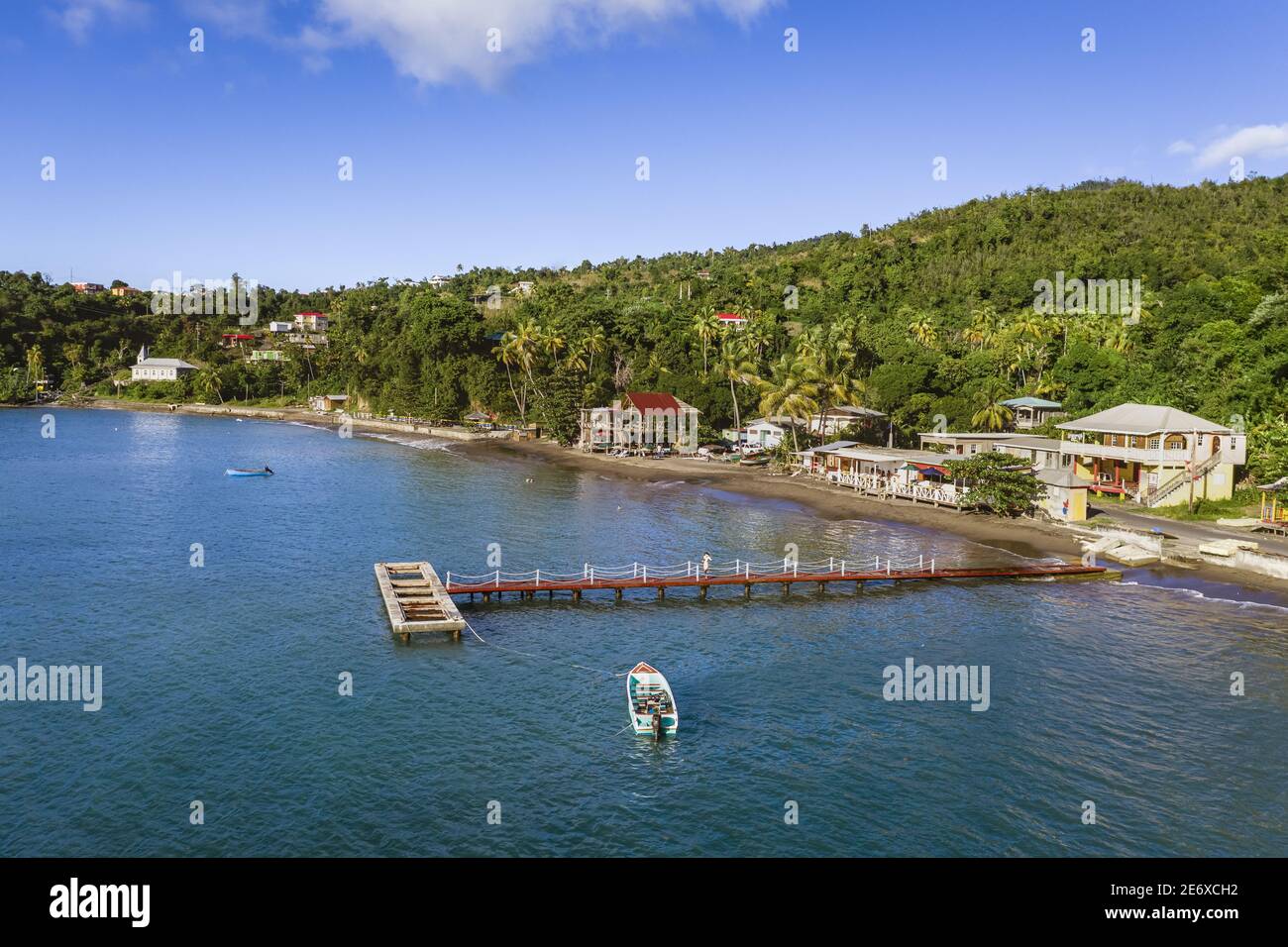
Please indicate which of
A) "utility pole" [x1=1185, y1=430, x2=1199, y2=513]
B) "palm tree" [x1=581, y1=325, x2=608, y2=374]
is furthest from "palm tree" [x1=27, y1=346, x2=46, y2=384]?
"utility pole" [x1=1185, y1=430, x2=1199, y2=513]

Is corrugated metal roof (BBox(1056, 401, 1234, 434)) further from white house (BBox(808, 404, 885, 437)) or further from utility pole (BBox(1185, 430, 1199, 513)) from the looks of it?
white house (BBox(808, 404, 885, 437))

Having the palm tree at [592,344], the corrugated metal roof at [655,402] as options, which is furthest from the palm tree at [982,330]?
the palm tree at [592,344]

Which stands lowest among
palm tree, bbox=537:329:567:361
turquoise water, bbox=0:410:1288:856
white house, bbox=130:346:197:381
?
turquoise water, bbox=0:410:1288:856

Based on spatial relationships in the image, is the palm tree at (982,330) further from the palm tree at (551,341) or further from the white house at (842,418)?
the palm tree at (551,341)

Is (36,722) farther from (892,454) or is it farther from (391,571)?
(892,454)

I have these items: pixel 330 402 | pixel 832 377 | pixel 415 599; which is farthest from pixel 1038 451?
pixel 330 402
